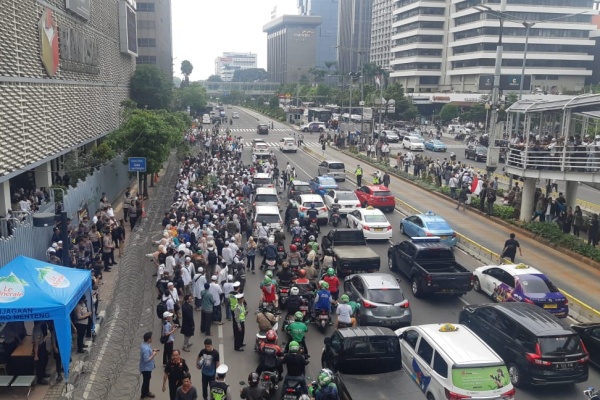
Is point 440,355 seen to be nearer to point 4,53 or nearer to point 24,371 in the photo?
point 24,371

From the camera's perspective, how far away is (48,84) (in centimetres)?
2611

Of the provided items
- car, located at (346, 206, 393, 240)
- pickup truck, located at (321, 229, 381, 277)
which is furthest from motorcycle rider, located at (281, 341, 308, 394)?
car, located at (346, 206, 393, 240)

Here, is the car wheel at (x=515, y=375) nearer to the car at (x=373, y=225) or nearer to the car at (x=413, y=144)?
the car at (x=373, y=225)

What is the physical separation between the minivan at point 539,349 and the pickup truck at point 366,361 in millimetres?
2902

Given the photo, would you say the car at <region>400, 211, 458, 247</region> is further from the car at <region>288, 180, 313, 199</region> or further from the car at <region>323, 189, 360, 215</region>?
the car at <region>288, 180, 313, 199</region>

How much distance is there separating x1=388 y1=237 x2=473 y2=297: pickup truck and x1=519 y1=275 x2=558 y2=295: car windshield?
1.62 metres

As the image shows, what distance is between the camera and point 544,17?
104 metres

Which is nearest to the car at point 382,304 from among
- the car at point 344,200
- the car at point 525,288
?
the car at point 525,288

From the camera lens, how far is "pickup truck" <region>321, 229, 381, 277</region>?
1961 centimetres

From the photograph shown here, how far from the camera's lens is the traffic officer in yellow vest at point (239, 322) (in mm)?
13945

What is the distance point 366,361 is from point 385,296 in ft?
13.7

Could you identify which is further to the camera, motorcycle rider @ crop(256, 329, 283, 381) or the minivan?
the minivan

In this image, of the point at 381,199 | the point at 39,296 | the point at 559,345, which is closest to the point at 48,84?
the point at 39,296

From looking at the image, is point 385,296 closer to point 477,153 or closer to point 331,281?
point 331,281
